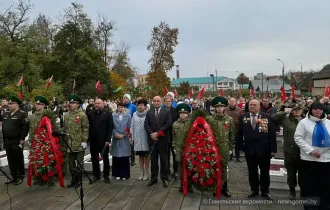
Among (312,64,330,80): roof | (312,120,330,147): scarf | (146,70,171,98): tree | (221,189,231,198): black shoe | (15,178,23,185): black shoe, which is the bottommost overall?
(221,189,231,198): black shoe

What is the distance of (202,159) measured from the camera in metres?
5.22

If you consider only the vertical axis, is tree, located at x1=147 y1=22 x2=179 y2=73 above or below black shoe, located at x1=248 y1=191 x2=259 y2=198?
above

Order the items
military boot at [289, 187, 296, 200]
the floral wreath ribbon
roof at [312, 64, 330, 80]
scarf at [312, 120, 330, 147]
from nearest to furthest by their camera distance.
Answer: scarf at [312, 120, 330, 147], military boot at [289, 187, 296, 200], the floral wreath ribbon, roof at [312, 64, 330, 80]

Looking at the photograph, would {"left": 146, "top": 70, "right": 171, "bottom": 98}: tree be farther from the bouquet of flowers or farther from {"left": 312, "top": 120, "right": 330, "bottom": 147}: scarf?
{"left": 312, "top": 120, "right": 330, "bottom": 147}: scarf

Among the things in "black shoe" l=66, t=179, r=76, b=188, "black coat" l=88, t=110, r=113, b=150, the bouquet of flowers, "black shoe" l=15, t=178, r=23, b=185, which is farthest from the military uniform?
"black shoe" l=15, t=178, r=23, b=185

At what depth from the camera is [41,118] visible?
592cm

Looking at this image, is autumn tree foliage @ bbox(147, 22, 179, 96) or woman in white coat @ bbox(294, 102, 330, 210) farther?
autumn tree foliage @ bbox(147, 22, 179, 96)

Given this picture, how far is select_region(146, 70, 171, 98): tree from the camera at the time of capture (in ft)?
112

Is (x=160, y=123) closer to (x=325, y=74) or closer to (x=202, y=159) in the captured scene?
(x=202, y=159)

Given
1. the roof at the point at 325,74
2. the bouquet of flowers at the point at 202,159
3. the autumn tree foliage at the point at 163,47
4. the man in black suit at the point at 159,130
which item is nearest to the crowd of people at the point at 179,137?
the man in black suit at the point at 159,130

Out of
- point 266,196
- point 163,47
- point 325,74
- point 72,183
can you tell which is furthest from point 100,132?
point 325,74

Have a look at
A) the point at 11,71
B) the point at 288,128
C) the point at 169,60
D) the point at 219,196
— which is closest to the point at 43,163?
the point at 219,196

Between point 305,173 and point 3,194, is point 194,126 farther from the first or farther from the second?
point 3,194

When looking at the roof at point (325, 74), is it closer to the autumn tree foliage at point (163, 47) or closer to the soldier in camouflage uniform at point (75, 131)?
the autumn tree foliage at point (163, 47)
